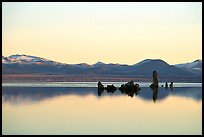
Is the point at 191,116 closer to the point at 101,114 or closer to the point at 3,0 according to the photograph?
the point at 101,114

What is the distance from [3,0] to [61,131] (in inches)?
285

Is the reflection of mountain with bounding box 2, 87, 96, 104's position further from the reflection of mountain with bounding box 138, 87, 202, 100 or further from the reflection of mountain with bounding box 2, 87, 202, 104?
the reflection of mountain with bounding box 138, 87, 202, 100

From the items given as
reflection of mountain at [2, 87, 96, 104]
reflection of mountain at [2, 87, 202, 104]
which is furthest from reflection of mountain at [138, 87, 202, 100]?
reflection of mountain at [2, 87, 96, 104]

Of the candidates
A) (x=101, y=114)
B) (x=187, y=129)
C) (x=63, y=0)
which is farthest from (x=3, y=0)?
(x=101, y=114)

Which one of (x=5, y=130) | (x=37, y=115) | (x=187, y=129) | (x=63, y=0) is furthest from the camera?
(x=37, y=115)

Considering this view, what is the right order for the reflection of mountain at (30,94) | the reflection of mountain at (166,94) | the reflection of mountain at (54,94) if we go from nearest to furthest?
1. the reflection of mountain at (30,94)
2. the reflection of mountain at (54,94)
3. the reflection of mountain at (166,94)

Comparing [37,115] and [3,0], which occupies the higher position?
[3,0]

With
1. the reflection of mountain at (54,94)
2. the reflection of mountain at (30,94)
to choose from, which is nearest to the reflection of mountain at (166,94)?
the reflection of mountain at (54,94)

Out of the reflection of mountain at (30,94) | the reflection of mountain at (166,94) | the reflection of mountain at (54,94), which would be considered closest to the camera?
the reflection of mountain at (30,94)

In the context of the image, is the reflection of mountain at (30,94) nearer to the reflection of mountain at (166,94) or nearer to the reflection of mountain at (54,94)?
the reflection of mountain at (54,94)

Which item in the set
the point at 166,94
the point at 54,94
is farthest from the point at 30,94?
the point at 166,94

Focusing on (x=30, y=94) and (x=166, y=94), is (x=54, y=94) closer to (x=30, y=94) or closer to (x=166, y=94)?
(x=30, y=94)

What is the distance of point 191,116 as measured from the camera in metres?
32.0

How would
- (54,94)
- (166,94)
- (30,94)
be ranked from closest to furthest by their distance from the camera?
(30,94) → (166,94) → (54,94)
